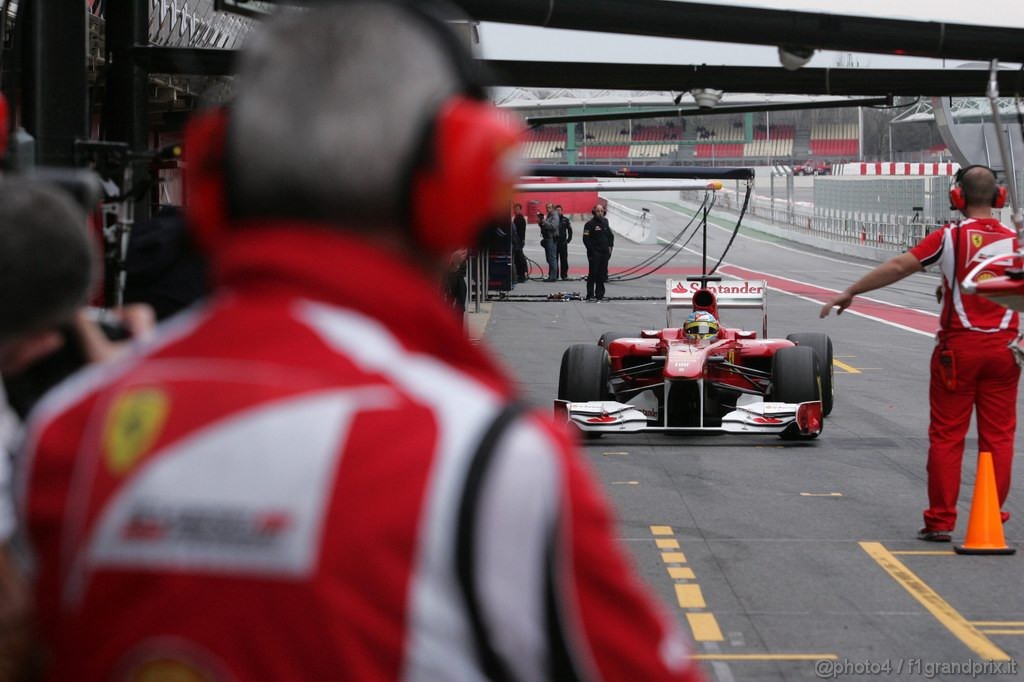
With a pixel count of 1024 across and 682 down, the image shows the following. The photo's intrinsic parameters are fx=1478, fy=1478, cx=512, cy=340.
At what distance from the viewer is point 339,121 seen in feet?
4.42

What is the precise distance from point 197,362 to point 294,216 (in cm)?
16

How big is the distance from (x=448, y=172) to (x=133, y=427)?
0.37 m

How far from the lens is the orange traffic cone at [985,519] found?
24.6ft

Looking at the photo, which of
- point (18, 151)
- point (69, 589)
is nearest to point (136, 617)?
point (69, 589)

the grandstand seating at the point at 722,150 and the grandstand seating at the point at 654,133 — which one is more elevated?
the grandstand seating at the point at 654,133

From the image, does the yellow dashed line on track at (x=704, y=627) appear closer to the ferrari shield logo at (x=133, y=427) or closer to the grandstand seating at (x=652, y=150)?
the ferrari shield logo at (x=133, y=427)

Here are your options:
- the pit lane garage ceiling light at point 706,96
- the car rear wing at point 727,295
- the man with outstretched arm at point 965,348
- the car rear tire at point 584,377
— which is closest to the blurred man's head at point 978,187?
the man with outstretched arm at point 965,348

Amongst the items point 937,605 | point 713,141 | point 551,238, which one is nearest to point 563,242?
point 551,238

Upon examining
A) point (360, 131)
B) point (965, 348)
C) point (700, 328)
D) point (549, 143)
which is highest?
point (549, 143)

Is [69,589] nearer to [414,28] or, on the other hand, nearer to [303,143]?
[303,143]

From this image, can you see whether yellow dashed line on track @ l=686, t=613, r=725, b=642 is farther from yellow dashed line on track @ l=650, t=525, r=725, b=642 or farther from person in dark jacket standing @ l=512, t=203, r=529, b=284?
person in dark jacket standing @ l=512, t=203, r=529, b=284

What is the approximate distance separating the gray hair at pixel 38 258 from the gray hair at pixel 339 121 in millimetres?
696

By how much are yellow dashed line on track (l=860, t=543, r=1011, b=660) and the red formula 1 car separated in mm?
3249

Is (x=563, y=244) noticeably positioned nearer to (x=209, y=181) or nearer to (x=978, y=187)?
(x=978, y=187)
